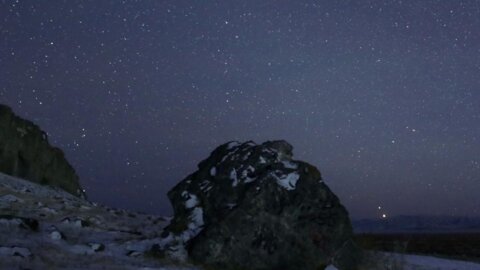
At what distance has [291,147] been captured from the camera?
17.8 m

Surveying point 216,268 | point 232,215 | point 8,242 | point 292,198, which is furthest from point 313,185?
point 8,242

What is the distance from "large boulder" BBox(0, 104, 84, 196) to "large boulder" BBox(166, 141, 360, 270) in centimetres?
3324

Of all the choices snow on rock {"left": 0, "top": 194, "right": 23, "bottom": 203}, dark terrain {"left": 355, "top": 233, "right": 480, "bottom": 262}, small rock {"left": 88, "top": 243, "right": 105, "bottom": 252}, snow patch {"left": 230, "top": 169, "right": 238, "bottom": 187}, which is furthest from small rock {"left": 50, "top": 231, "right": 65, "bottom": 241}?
dark terrain {"left": 355, "top": 233, "right": 480, "bottom": 262}

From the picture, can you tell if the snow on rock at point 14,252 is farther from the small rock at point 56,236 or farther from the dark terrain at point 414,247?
the dark terrain at point 414,247

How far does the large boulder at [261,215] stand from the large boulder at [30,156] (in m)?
33.2

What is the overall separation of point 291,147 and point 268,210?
326 centimetres

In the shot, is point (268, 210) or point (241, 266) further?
point (268, 210)

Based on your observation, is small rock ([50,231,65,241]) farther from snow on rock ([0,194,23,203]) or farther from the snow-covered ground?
the snow-covered ground

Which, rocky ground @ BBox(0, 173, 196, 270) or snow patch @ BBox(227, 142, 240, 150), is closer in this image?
rocky ground @ BBox(0, 173, 196, 270)

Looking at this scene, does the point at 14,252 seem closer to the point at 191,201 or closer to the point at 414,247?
the point at 191,201

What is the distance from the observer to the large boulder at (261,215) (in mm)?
14570

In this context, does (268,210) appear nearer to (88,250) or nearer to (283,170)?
(283,170)

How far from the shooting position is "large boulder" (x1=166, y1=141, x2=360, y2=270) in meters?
14.6

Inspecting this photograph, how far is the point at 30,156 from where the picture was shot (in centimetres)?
4869
